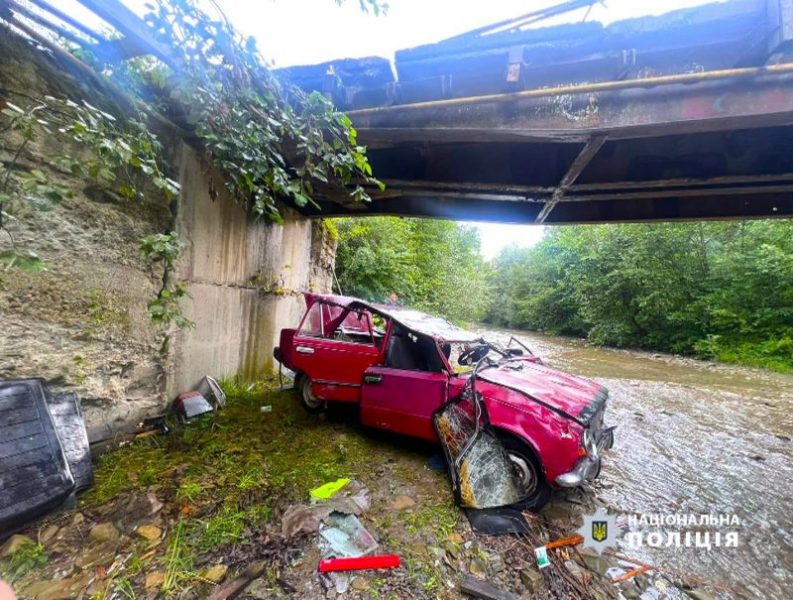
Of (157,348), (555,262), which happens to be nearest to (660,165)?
(157,348)

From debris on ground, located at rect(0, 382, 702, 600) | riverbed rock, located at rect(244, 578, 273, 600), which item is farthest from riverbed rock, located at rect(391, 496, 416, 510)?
riverbed rock, located at rect(244, 578, 273, 600)

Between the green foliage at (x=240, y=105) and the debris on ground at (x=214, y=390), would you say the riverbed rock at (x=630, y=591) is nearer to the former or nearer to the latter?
the green foliage at (x=240, y=105)

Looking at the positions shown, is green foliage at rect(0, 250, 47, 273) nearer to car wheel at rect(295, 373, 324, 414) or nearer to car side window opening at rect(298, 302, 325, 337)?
car side window opening at rect(298, 302, 325, 337)

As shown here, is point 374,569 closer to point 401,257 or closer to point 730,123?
point 730,123

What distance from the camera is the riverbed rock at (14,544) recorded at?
207 centimetres

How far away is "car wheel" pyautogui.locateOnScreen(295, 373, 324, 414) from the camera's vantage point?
480cm

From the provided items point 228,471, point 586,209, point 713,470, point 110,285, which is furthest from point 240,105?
point 713,470

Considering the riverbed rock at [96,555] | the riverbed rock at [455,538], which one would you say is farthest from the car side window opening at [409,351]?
the riverbed rock at [96,555]

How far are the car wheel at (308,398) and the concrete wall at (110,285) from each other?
1206mm

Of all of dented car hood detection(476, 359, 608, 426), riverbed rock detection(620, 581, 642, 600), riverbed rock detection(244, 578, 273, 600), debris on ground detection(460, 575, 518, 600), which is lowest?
riverbed rock detection(620, 581, 642, 600)

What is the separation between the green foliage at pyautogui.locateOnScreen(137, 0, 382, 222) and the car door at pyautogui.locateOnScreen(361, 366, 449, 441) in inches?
80.2

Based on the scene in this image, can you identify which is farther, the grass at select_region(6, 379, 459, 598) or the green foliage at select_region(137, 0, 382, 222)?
the green foliage at select_region(137, 0, 382, 222)

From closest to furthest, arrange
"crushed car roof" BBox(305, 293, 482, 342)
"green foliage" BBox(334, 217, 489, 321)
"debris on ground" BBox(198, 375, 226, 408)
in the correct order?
"crushed car roof" BBox(305, 293, 482, 342), "debris on ground" BBox(198, 375, 226, 408), "green foliage" BBox(334, 217, 489, 321)

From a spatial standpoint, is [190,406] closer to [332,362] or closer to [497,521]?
[332,362]
